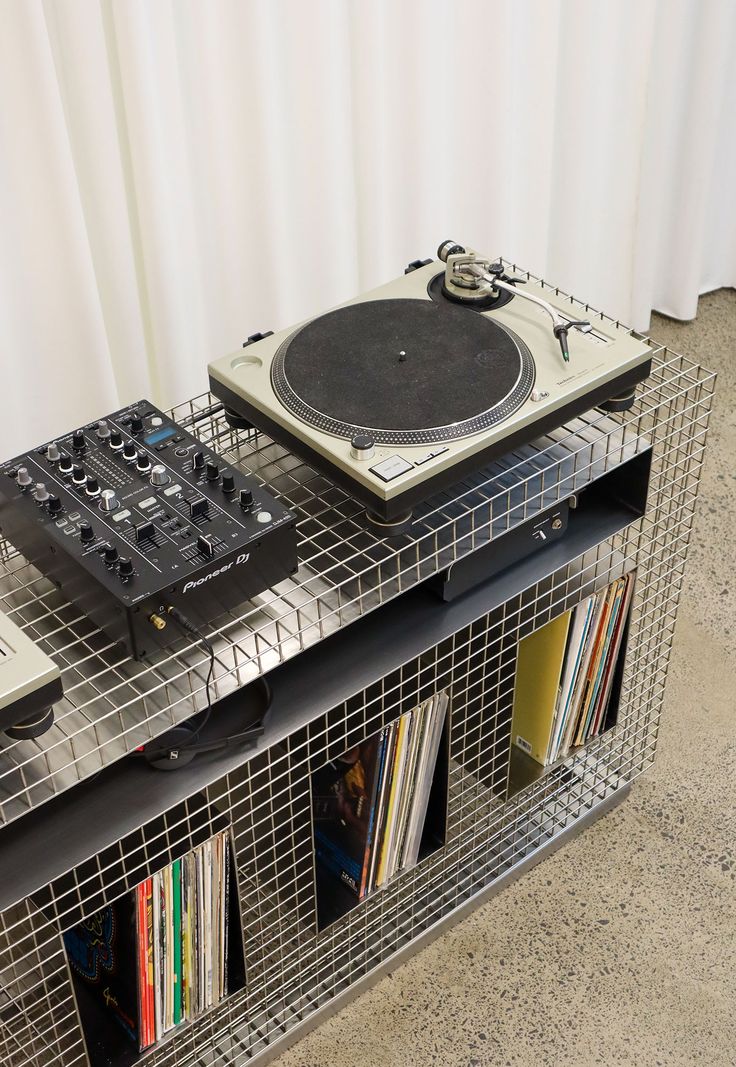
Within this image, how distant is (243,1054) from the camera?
1551 mm

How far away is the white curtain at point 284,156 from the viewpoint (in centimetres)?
181

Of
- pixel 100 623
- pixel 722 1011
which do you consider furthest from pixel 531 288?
pixel 722 1011

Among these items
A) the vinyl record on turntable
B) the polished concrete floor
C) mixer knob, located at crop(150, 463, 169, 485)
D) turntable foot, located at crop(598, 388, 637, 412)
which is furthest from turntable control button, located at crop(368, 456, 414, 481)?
the polished concrete floor

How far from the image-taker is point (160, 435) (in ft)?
4.35

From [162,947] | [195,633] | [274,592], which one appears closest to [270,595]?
[274,592]

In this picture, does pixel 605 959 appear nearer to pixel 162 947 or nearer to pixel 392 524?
pixel 162 947

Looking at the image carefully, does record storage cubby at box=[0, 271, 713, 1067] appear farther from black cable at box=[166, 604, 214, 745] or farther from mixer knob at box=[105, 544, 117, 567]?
mixer knob at box=[105, 544, 117, 567]

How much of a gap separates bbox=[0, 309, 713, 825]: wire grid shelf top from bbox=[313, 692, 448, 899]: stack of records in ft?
0.65

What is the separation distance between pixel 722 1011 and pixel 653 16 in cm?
185

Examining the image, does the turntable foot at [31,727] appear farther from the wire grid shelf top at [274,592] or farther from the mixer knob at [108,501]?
the mixer knob at [108,501]

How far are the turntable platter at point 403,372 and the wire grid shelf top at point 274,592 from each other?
0.33 feet

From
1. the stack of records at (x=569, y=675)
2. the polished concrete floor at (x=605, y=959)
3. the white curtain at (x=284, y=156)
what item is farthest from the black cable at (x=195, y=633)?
the white curtain at (x=284, y=156)

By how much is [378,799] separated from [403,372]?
19.5 inches

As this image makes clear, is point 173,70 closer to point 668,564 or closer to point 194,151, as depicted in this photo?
point 194,151
